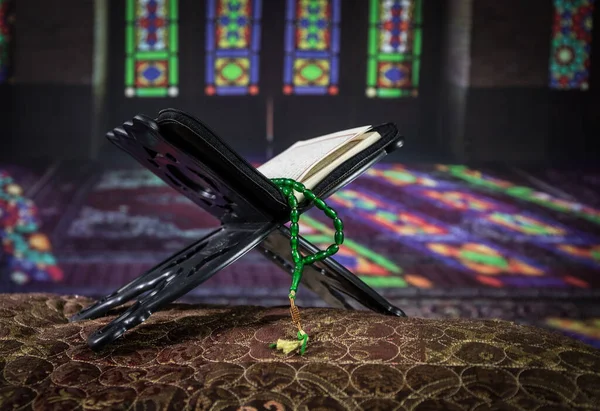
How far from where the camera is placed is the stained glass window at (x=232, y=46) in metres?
7.10

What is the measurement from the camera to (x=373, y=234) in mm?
4316

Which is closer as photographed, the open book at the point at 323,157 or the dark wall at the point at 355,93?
the open book at the point at 323,157

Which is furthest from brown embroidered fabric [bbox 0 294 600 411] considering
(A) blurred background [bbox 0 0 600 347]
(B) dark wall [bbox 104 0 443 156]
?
(B) dark wall [bbox 104 0 443 156]

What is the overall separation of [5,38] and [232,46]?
74.4 inches

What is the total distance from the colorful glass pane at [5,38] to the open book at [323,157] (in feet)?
18.7

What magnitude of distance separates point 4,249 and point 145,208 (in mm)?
1025

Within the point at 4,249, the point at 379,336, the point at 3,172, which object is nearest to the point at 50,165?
the point at 3,172

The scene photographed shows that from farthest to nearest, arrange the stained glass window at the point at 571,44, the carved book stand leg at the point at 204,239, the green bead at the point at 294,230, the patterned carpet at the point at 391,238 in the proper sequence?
the stained glass window at the point at 571,44 < the patterned carpet at the point at 391,238 < the green bead at the point at 294,230 < the carved book stand leg at the point at 204,239

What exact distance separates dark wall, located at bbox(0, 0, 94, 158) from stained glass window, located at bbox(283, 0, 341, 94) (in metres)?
1.74

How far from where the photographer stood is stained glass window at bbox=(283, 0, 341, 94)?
7.12 metres

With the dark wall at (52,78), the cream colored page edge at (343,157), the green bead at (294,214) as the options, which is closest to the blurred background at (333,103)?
the dark wall at (52,78)

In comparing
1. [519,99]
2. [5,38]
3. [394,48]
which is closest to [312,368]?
[519,99]

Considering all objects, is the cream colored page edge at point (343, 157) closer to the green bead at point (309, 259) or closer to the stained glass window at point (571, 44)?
the green bead at point (309, 259)

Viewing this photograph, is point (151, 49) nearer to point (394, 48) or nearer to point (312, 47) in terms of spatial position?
point (312, 47)
